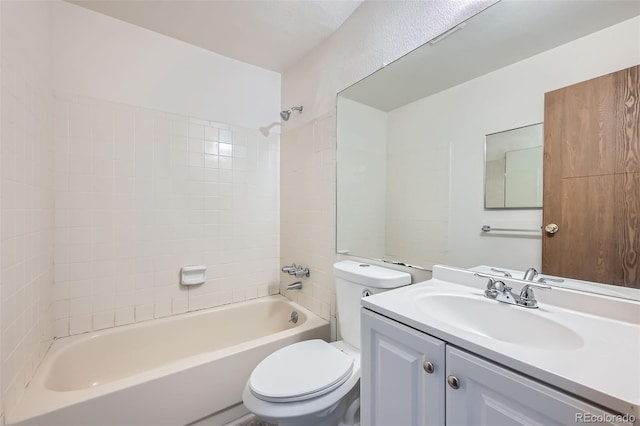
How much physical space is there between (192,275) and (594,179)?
2.12 meters

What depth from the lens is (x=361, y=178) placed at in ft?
5.65

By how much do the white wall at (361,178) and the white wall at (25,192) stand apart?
1.47m

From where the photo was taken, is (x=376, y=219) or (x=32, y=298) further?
(x=376, y=219)

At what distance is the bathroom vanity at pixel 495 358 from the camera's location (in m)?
0.50

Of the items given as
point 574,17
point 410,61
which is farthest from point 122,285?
point 574,17

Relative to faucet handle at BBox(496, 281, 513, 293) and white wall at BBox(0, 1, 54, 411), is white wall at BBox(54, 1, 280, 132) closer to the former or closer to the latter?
white wall at BBox(0, 1, 54, 411)

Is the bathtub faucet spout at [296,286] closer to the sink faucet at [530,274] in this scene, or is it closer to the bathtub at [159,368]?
the bathtub at [159,368]

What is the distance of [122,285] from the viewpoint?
169cm

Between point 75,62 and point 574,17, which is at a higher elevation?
point 75,62

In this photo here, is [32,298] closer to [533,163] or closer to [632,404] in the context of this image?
[632,404]

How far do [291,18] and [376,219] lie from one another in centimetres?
132

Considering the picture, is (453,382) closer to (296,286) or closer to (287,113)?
(296,286)

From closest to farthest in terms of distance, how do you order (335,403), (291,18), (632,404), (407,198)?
(632,404)
(335,403)
(407,198)
(291,18)

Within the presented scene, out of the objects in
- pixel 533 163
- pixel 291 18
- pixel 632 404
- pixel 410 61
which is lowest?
pixel 632 404
